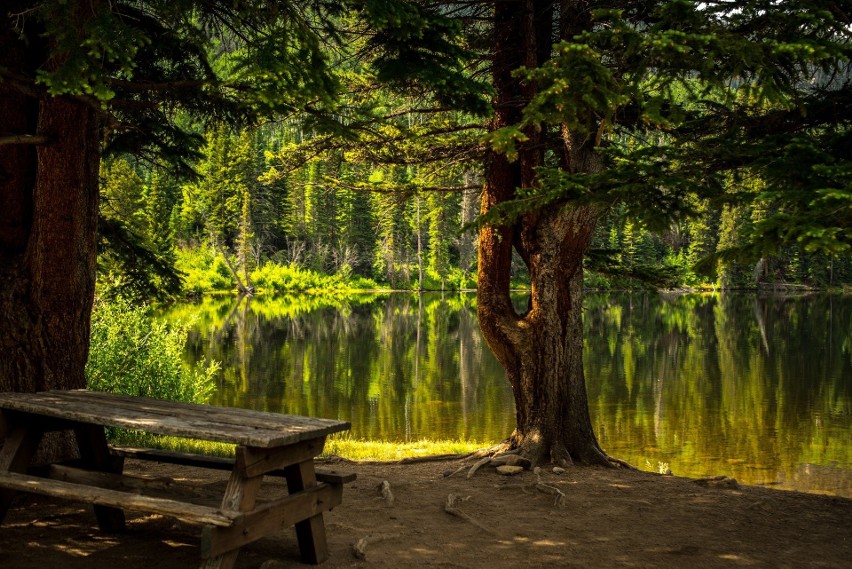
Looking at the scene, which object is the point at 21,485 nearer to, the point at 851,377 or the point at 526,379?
the point at 526,379

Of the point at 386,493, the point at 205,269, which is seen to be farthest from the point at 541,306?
the point at 205,269

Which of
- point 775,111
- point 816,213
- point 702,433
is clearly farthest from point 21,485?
point 702,433

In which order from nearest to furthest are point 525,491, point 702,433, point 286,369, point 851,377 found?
point 525,491 → point 702,433 → point 851,377 → point 286,369

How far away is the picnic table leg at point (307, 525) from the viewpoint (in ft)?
14.7

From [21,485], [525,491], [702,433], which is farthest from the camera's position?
[702,433]

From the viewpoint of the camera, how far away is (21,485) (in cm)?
413

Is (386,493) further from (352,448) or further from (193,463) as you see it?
(352,448)

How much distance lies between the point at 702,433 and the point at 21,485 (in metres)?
13.2

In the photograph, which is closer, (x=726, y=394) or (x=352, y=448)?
(x=352, y=448)

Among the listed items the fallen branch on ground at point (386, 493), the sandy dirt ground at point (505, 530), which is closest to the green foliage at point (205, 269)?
the fallen branch on ground at point (386, 493)

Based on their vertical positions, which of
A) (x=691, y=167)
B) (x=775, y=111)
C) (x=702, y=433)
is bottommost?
(x=702, y=433)

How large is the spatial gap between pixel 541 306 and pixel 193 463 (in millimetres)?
4247

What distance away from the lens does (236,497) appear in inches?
152

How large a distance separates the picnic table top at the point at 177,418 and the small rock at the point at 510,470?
339 centimetres
